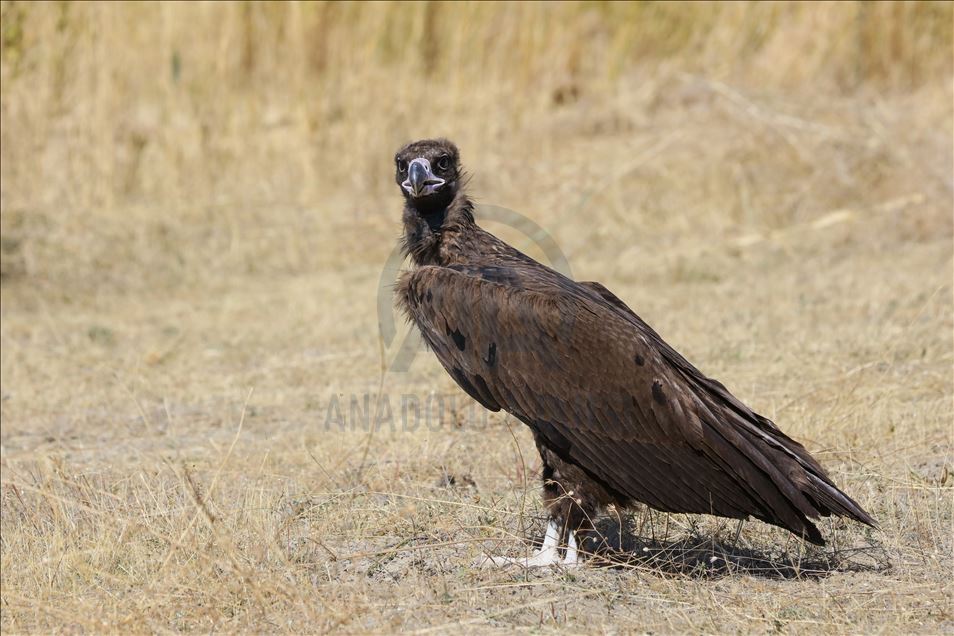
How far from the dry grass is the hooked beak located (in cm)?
109

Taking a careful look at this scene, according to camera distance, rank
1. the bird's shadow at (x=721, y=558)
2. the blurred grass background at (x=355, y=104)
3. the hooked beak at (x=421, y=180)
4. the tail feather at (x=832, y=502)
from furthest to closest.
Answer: the blurred grass background at (x=355, y=104)
the hooked beak at (x=421, y=180)
the bird's shadow at (x=721, y=558)
the tail feather at (x=832, y=502)

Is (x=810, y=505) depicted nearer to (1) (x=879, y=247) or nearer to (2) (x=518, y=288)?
(2) (x=518, y=288)

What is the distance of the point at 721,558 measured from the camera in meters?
4.30

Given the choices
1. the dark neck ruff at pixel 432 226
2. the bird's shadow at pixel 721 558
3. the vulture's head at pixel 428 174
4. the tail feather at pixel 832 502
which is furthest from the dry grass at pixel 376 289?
the vulture's head at pixel 428 174

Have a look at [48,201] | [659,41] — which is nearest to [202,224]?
[48,201]

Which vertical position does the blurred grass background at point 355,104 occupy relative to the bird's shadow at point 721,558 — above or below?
above

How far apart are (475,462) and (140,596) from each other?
6.64 ft

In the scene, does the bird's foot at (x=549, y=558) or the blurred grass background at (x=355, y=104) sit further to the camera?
the blurred grass background at (x=355, y=104)

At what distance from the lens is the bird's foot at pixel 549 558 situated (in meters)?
4.28

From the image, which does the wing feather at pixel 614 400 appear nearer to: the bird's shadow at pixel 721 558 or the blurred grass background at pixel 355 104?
the bird's shadow at pixel 721 558

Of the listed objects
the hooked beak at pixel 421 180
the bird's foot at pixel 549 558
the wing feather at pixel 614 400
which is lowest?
the bird's foot at pixel 549 558

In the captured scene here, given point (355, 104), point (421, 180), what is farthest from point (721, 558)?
point (355, 104)

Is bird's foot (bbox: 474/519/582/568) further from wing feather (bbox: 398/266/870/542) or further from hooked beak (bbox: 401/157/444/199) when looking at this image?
hooked beak (bbox: 401/157/444/199)

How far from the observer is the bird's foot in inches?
168
